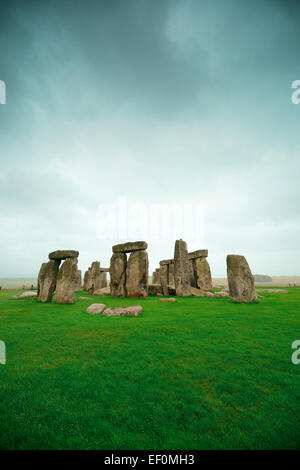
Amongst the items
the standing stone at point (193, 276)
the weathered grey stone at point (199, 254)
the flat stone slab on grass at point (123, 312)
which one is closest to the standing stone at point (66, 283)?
the flat stone slab on grass at point (123, 312)

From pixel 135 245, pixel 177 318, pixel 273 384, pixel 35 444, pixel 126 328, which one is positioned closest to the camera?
pixel 35 444

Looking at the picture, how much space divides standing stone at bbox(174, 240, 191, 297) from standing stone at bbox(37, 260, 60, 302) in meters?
6.40

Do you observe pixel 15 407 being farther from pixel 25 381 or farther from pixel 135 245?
pixel 135 245

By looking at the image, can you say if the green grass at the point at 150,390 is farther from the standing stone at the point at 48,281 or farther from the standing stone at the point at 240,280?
the standing stone at the point at 48,281

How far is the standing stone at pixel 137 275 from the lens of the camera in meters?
11.1

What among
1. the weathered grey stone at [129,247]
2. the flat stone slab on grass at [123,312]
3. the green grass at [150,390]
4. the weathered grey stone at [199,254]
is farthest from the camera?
the weathered grey stone at [199,254]

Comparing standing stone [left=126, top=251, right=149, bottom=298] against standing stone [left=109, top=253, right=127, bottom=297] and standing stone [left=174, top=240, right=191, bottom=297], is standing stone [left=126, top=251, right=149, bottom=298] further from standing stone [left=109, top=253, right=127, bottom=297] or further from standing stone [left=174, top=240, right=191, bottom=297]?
standing stone [left=174, top=240, right=191, bottom=297]

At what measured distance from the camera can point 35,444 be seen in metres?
1.69

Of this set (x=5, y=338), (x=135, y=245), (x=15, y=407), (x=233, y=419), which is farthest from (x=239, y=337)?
(x=135, y=245)

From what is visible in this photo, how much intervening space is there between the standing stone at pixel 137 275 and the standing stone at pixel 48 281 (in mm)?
3730

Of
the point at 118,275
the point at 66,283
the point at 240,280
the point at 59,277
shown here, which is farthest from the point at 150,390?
the point at 118,275

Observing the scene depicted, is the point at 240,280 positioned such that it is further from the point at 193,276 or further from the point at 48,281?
the point at 193,276

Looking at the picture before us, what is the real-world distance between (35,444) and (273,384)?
8.34 feet

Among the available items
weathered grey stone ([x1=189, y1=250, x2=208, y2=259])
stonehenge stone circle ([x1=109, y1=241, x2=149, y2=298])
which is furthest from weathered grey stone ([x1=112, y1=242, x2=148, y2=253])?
weathered grey stone ([x1=189, y1=250, x2=208, y2=259])
